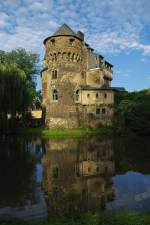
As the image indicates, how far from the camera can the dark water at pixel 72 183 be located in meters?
11.0

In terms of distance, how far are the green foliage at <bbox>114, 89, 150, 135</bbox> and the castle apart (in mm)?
2222

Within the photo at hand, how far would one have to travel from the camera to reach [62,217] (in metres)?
9.45

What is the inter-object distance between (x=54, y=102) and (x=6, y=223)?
41115mm

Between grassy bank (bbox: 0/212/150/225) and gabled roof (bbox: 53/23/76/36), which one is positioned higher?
gabled roof (bbox: 53/23/76/36)

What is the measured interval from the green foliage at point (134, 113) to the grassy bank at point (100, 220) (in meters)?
37.2

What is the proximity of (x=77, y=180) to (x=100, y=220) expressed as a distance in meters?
6.87

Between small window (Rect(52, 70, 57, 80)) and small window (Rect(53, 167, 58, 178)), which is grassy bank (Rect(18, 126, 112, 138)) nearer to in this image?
small window (Rect(52, 70, 57, 80))

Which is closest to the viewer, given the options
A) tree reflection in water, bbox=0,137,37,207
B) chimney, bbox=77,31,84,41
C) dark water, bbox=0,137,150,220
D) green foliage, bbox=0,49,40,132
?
dark water, bbox=0,137,150,220

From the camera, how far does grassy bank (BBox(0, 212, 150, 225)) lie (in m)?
8.44

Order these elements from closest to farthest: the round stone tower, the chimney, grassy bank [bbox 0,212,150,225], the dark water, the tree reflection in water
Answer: grassy bank [bbox 0,212,150,225]
the dark water
the tree reflection in water
the round stone tower
the chimney

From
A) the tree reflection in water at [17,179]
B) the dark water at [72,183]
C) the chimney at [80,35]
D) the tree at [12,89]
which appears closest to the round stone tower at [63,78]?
the chimney at [80,35]

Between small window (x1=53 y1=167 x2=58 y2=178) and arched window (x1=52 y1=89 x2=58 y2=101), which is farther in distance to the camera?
arched window (x1=52 y1=89 x2=58 y2=101)

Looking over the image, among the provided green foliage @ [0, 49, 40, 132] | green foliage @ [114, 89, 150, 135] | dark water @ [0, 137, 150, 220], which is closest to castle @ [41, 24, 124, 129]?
green foliage @ [114, 89, 150, 135]

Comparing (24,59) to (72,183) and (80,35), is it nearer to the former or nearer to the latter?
(80,35)
